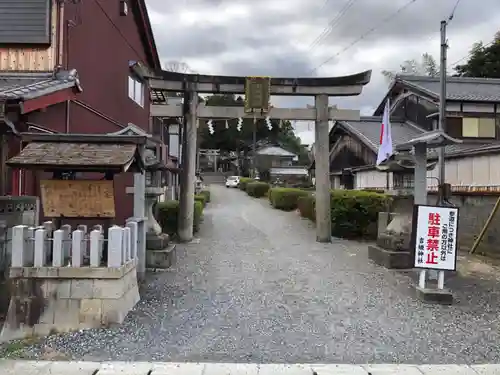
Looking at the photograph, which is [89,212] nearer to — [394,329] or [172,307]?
[172,307]

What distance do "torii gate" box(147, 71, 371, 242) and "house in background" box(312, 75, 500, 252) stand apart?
2516 mm

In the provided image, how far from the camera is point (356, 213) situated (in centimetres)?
1468

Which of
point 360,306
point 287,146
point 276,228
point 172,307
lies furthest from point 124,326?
point 287,146

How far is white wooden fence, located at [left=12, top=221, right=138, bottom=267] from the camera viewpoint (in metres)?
5.92

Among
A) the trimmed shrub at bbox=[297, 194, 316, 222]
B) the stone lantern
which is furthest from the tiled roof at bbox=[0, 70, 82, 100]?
the trimmed shrub at bbox=[297, 194, 316, 222]

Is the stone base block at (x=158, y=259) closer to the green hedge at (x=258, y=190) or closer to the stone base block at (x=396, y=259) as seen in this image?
the stone base block at (x=396, y=259)

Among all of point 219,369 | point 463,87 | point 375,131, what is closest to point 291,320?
point 219,369

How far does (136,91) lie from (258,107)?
5620 mm

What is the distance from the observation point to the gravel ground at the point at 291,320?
5.29 meters

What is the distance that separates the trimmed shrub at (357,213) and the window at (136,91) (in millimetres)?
8155

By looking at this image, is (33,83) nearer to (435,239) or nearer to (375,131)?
(435,239)

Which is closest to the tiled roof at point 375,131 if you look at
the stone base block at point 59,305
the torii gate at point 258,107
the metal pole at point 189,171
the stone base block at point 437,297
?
the torii gate at point 258,107

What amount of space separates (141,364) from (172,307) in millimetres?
2173

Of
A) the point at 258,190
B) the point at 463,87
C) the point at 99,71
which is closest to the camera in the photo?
the point at 99,71
